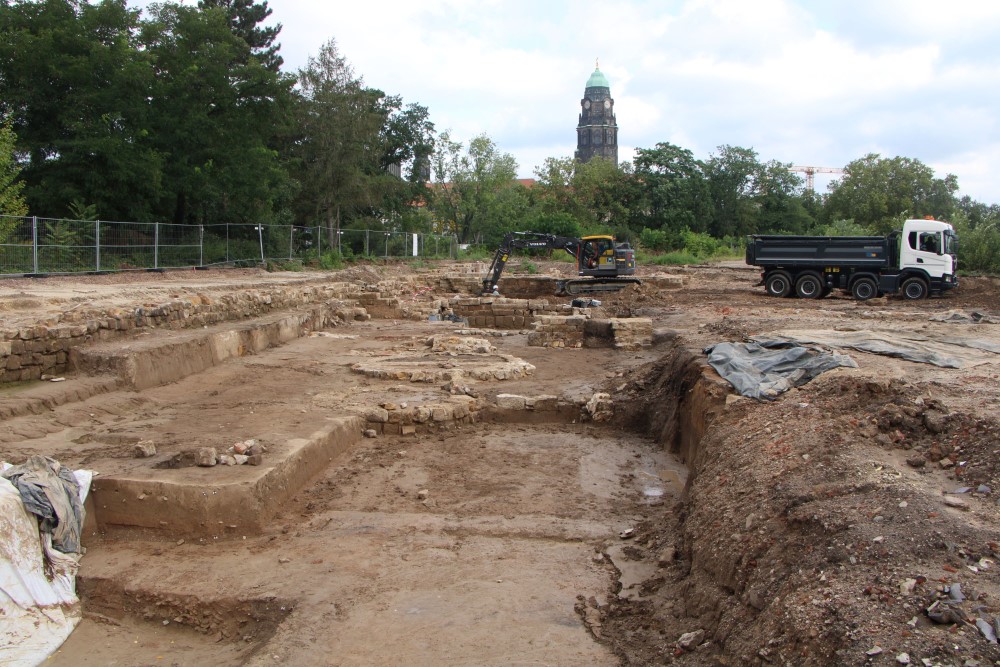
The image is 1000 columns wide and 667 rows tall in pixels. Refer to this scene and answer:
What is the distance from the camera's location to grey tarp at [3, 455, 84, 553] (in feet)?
15.6

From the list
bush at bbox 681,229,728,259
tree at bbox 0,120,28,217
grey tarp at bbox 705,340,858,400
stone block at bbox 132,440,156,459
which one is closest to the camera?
stone block at bbox 132,440,156,459

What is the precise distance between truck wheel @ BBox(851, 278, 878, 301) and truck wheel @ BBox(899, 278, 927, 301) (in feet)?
2.11

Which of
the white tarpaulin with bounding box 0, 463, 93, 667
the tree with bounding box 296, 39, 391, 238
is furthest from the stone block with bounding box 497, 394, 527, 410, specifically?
the tree with bounding box 296, 39, 391, 238

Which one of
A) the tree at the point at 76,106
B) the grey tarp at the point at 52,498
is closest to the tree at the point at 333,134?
the tree at the point at 76,106

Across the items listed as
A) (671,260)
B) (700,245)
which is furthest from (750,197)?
(671,260)

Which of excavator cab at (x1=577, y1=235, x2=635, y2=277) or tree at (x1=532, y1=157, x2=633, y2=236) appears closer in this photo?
excavator cab at (x1=577, y1=235, x2=635, y2=277)

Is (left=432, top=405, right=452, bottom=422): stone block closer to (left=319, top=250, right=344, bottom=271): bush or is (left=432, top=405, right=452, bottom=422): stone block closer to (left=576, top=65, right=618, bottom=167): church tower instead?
(left=319, top=250, right=344, bottom=271): bush

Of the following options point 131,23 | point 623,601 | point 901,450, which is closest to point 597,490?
point 623,601

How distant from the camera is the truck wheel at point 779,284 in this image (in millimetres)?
20547

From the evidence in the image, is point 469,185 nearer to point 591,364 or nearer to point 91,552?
point 591,364

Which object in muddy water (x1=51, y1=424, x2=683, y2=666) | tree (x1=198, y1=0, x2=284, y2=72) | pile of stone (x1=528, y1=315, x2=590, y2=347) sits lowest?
muddy water (x1=51, y1=424, x2=683, y2=666)

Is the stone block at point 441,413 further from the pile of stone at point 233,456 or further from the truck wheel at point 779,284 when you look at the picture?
the truck wheel at point 779,284

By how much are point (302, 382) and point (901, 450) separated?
7442 mm

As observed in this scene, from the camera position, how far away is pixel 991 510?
3.56 m
